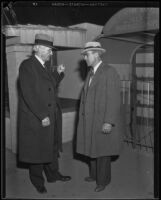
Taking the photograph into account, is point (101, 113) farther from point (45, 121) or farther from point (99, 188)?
point (99, 188)

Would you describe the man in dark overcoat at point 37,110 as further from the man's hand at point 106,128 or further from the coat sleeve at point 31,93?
the man's hand at point 106,128

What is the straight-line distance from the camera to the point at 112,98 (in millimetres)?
3400

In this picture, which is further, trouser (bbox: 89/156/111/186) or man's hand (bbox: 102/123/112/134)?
trouser (bbox: 89/156/111/186)

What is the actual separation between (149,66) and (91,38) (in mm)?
1405

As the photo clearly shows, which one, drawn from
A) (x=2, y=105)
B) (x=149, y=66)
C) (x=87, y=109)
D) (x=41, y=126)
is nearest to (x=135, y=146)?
(x=149, y=66)

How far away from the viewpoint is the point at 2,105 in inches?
126

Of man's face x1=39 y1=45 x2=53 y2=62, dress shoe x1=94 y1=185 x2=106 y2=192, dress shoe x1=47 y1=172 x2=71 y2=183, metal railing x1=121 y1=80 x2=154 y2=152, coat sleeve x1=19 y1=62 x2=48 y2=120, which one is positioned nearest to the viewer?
coat sleeve x1=19 y1=62 x2=48 y2=120

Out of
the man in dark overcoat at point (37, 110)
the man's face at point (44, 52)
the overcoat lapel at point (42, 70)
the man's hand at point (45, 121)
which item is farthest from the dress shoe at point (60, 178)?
the man's face at point (44, 52)

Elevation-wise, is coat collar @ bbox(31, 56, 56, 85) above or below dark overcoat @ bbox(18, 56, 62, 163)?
above

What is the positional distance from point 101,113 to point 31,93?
84cm

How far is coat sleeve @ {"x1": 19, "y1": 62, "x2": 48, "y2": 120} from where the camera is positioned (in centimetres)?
337

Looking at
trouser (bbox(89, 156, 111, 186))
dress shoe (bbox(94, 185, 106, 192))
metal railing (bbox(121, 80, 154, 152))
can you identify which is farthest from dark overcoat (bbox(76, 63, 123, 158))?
metal railing (bbox(121, 80, 154, 152))

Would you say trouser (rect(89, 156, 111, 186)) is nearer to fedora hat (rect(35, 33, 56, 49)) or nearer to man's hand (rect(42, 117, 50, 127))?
man's hand (rect(42, 117, 50, 127))

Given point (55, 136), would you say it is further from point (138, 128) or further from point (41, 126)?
point (138, 128)
